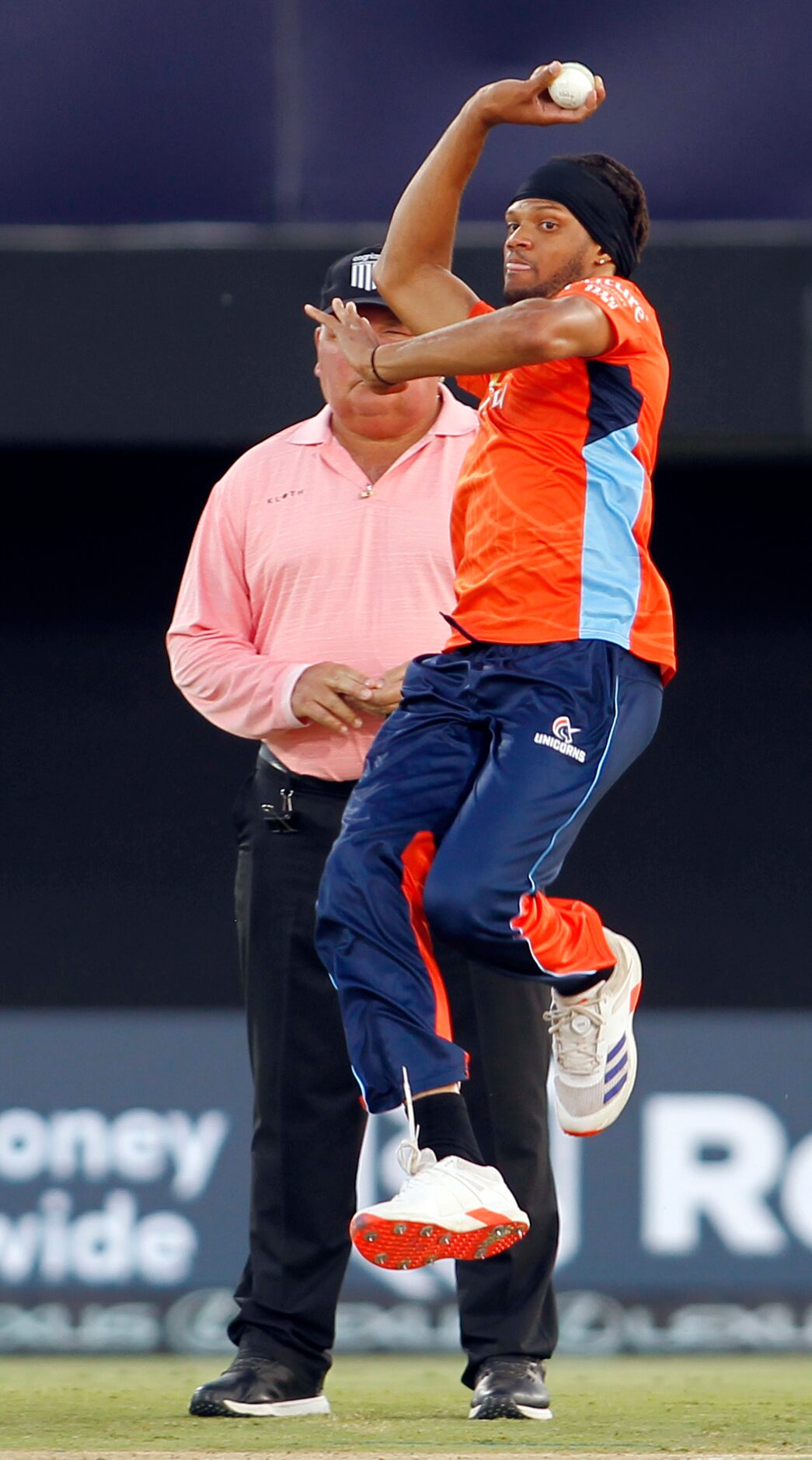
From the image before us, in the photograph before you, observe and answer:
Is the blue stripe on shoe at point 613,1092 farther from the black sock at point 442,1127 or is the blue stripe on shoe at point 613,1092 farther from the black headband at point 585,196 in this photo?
the black headband at point 585,196

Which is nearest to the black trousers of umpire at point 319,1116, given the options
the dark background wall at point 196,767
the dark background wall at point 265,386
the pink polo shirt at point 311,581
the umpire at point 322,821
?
the umpire at point 322,821

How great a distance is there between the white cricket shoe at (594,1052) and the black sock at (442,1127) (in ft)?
0.91

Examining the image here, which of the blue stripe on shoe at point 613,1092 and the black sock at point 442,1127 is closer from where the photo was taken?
the black sock at point 442,1127

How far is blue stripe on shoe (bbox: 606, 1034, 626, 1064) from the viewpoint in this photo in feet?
11.5

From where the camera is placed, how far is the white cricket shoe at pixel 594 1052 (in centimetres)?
351

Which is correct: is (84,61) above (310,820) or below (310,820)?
above

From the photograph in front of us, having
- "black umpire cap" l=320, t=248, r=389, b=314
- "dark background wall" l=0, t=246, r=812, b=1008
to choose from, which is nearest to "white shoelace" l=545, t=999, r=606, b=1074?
"black umpire cap" l=320, t=248, r=389, b=314

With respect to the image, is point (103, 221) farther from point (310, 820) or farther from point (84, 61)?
point (310, 820)

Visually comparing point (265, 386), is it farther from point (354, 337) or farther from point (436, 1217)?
point (436, 1217)

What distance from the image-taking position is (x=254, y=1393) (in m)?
3.77

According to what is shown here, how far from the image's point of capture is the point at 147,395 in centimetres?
661

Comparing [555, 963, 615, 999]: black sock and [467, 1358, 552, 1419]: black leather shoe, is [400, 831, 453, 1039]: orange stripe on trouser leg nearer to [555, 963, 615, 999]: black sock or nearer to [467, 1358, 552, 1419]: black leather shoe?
[555, 963, 615, 999]: black sock

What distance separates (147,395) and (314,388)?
51 cm

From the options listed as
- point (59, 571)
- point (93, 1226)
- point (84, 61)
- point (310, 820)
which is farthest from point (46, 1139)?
point (84, 61)
